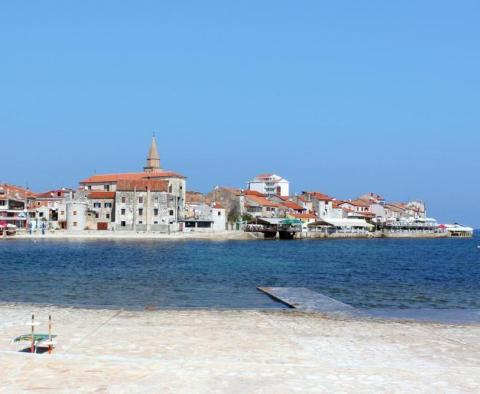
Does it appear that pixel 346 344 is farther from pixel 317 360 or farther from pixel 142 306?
pixel 142 306

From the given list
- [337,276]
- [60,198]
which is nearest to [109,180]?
[60,198]

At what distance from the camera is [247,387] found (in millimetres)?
11945

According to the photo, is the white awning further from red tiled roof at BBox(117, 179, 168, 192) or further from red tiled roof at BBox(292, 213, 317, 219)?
red tiled roof at BBox(117, 179, 168, 192)

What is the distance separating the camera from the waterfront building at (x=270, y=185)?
6944 inches

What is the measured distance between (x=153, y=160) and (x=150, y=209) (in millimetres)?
30050

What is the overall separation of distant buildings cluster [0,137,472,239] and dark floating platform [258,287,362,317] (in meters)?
82.3

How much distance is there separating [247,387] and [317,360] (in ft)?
10.3

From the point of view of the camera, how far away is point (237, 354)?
15.4 m

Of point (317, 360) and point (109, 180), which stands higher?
point (109, 180)

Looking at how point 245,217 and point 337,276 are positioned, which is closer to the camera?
point 337,276

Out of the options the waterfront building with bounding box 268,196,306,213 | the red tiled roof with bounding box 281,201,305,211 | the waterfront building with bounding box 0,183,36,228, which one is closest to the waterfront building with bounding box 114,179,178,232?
the waterfront building with bounding box 0,183,36,228

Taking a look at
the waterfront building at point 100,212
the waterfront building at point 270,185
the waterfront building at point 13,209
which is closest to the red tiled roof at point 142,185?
the waterfront building at point 100,212

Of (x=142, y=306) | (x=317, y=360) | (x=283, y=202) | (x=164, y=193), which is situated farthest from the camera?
(x=283, y=202)

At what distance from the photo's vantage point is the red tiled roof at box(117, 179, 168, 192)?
112500 millimetres
